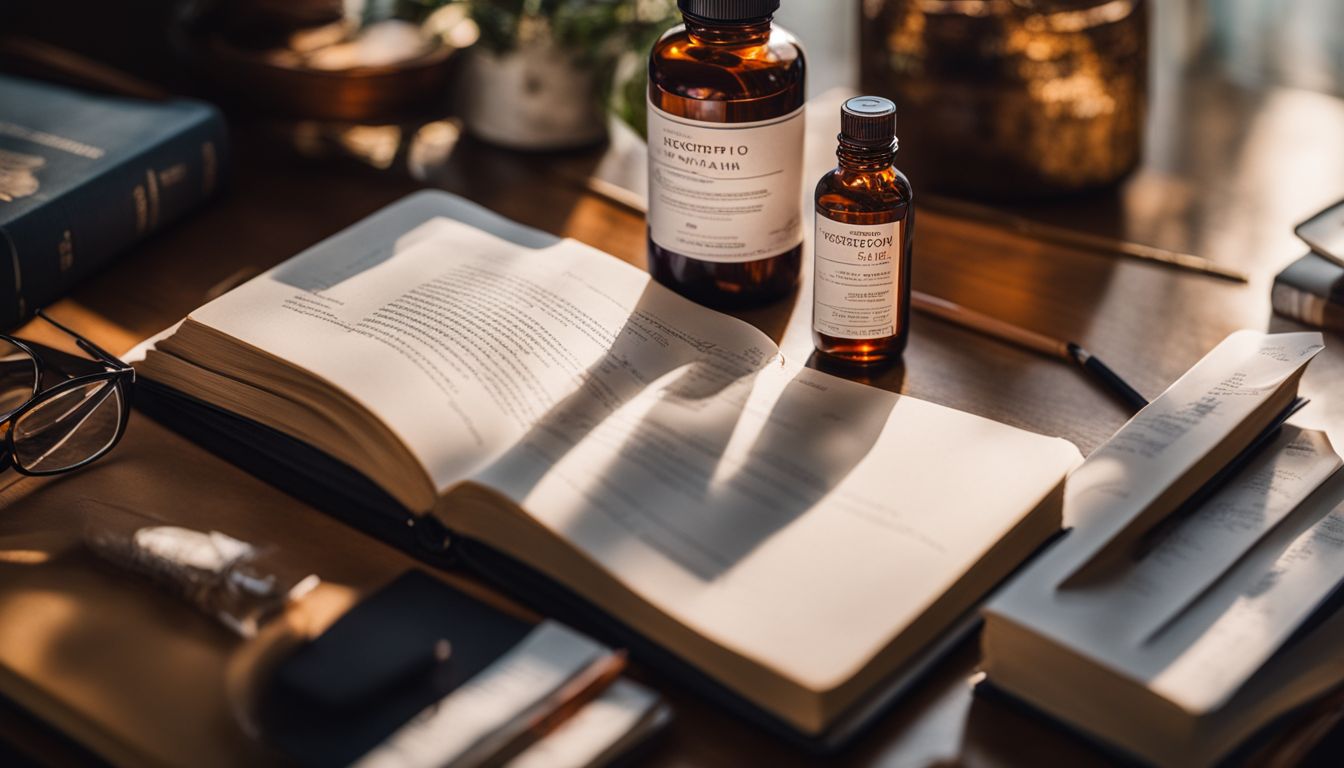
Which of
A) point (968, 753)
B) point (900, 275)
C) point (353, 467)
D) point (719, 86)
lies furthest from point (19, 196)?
point (968, 753)

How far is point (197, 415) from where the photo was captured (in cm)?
78

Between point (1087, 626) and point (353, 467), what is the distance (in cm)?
38

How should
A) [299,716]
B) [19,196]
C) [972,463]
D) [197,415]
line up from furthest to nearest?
[19,196] < [197,415] < [972,463] < [299,716]

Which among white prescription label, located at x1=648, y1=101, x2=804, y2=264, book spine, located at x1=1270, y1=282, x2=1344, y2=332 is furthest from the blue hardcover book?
book spine, located at x1=1270, y1=282, x2=1344, y2=332

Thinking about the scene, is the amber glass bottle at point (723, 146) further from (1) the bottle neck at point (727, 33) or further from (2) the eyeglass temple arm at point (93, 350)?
(2) the eyeglass temple arm at point (93, 350)

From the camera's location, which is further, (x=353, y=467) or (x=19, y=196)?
(x=19, y=196)

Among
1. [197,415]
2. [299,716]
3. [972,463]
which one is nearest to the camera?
[299,716]

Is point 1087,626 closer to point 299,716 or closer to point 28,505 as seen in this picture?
point 299,716

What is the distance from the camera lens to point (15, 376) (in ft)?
2.64

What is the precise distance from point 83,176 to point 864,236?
573 millimetres

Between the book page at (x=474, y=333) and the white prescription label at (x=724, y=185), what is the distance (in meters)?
0.05

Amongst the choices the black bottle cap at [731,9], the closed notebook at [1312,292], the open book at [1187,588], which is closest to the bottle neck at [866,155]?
the black bottle cap at [731,9]

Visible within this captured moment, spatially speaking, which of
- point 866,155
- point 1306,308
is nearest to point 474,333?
point 866,155

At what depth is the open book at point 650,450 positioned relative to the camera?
1.95ft
